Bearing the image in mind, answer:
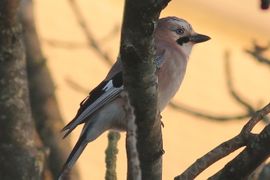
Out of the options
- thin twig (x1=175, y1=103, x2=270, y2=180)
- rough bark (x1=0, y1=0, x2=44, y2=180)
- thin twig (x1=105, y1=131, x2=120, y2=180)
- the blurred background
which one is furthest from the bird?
the blurred background

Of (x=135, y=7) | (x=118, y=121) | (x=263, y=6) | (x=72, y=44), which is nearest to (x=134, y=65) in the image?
(x=135, y=7)

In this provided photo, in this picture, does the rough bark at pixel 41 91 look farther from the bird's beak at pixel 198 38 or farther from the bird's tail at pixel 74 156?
the bird's beak at pixel 198 38

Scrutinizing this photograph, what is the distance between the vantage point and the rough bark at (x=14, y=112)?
13.0 feet

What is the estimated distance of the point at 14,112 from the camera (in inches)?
160

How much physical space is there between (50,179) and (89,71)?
487 centimetres

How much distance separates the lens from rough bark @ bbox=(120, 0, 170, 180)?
2.59 metres

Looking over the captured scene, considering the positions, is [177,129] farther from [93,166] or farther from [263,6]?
[263,6]

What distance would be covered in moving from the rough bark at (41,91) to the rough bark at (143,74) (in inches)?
89.2

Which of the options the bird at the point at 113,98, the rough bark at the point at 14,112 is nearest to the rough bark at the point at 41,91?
the bird at the point at 113,98

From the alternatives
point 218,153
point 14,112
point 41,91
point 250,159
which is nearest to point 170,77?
point 41,91

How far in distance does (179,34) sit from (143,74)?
9.64ft

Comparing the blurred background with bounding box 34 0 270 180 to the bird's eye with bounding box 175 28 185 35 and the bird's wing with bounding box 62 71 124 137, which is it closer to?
the bird's eye with bounding box 175 28 185 35

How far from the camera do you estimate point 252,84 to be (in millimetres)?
10195

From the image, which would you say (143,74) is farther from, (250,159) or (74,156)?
(74,156)
